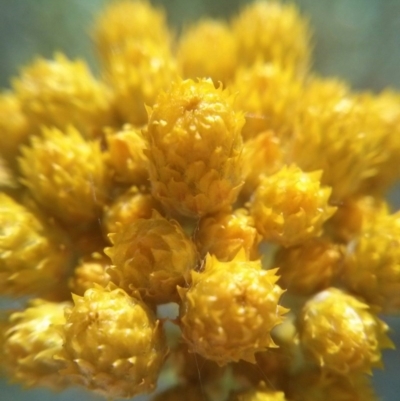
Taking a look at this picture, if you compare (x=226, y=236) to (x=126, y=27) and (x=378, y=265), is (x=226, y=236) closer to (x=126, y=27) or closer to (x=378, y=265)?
(x=378, y=265)

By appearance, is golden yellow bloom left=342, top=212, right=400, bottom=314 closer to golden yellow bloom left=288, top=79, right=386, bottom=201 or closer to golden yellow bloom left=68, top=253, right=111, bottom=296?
golden yellow bloom left=288, top=79, right=386, bottom=201

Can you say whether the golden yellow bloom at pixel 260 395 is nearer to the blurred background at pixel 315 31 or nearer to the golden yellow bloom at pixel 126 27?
the golden yellow bloom at pixel 126 27

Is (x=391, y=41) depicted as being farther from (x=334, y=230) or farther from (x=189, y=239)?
(x=189, y=239)

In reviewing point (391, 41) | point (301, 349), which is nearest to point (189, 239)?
point (301, 349)

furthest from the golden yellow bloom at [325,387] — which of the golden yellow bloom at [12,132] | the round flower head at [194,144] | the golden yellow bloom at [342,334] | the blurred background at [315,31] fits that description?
the blurred background at [315,31]

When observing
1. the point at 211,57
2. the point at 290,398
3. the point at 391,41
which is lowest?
the point at 290,398

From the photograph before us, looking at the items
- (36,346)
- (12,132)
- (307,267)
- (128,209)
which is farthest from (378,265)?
(12,132)
